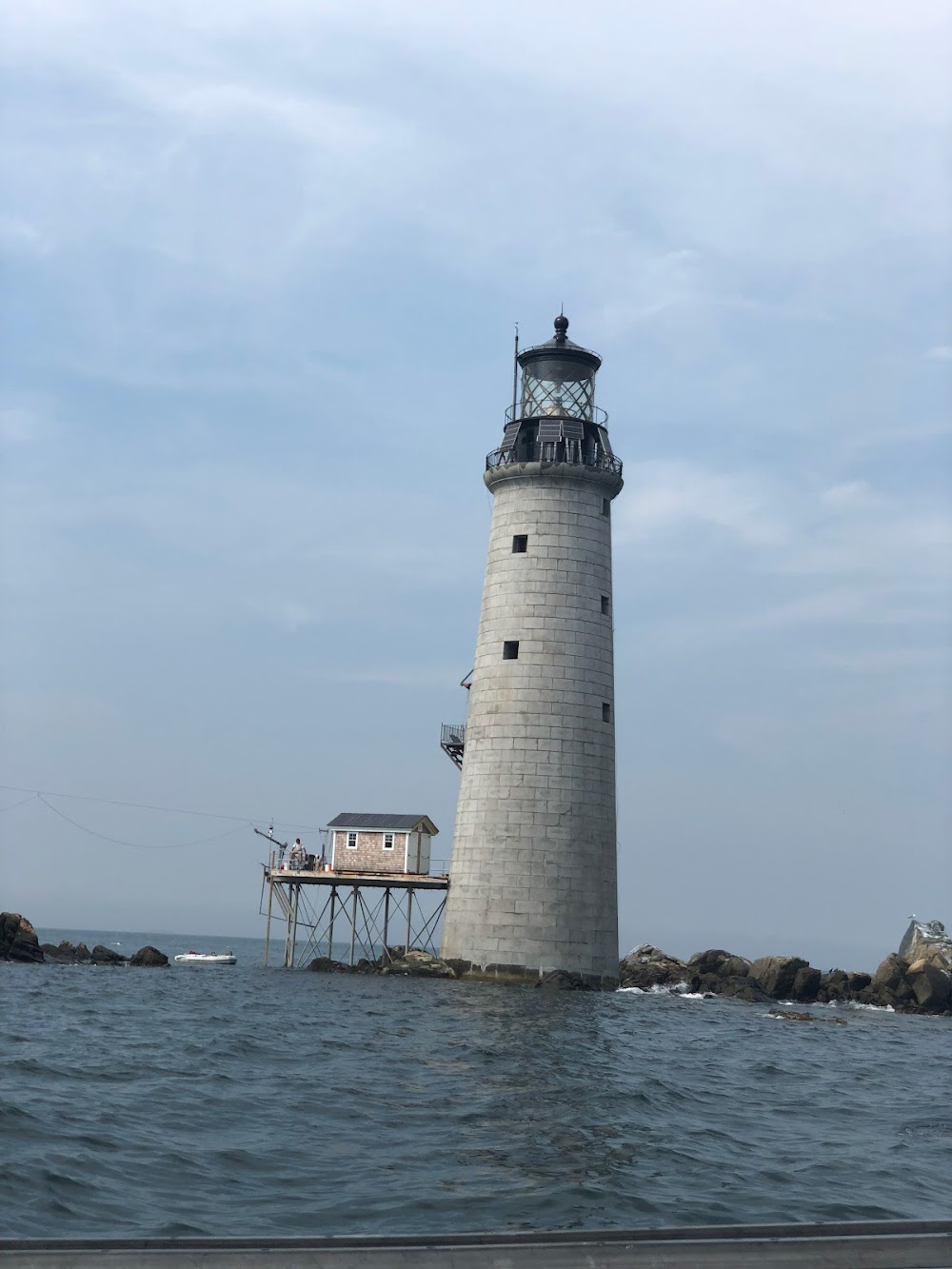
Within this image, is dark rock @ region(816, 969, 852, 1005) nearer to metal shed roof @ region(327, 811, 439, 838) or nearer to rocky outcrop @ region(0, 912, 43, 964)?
metal shed roof @ region(327, 811, 439, 838)

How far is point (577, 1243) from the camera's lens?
6.07 metres

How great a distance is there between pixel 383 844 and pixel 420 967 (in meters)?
7.64

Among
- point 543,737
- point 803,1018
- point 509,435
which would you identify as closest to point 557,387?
point 509,435

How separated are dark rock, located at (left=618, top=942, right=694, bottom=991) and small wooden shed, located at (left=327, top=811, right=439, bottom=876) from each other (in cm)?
977

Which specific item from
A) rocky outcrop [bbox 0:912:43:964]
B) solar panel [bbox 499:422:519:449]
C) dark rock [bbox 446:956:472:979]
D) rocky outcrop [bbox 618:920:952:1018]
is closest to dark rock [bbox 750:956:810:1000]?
rocky outcrop [bbox 618:920:952:1018]

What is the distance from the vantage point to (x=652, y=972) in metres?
53.9

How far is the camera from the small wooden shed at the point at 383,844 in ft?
170

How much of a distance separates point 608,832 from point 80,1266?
1491 inches

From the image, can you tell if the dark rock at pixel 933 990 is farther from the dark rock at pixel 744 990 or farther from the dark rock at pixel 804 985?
the dark rock at pixel 744 990

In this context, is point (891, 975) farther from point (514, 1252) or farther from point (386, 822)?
point (514, 1252)

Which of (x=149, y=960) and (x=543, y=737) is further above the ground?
(x=543, y=737)

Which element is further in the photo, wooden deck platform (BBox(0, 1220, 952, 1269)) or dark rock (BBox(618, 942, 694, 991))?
dark rock (BBox(618, 942, 694, 991))

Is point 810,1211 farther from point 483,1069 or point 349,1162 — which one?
point 483,1069

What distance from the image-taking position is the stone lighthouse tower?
41281 mm
